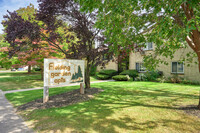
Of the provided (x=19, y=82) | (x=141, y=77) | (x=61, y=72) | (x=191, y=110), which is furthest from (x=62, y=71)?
(x=141, y=77)

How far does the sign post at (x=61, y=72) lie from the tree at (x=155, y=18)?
2824mm

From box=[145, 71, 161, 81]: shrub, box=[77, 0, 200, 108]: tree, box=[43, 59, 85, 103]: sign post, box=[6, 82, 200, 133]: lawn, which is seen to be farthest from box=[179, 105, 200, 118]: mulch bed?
box=[145, 71, 161, 81]: shrub

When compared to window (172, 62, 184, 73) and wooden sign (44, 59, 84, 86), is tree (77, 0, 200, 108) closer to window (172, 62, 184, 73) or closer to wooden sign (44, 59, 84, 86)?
wooden sign (44, 59, 84, 86)

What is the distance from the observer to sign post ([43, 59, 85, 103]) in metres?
5.96

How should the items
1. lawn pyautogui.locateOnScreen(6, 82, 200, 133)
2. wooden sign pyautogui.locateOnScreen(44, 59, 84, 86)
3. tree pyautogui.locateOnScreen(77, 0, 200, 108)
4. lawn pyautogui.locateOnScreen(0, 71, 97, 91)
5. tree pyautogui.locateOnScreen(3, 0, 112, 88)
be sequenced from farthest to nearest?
lawn pyautogui.locateOnScreen(0, 71, 97, 91)
tree pyautogui.locateOnScreen(3, 0, 112, 88)
wooden sign pyautogui.locateOnScreen(44, 59, 84, 86)
lawn pyautogui.locateOnScreen(6, 82, 200, 133)
tree pyautogui.locateOnScreen(77, 0, 200, 108)

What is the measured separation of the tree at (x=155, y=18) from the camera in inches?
132

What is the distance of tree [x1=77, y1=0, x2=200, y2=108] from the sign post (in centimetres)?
282

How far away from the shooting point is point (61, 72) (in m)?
6.48

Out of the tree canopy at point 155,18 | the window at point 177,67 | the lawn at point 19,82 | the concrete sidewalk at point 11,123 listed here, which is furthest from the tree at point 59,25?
the window at point 177,67

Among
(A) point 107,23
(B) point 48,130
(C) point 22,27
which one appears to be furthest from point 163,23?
(C) point 22,27

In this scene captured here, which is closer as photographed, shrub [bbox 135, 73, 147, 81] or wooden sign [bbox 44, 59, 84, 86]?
wooden sign [bbox 44, 59, 84, 86]

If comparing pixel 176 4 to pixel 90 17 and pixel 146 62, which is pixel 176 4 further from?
pixel 90 17

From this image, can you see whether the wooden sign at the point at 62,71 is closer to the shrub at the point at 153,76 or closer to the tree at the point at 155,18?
the tree at the point at 155,18

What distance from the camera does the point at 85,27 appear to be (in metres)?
7.46
